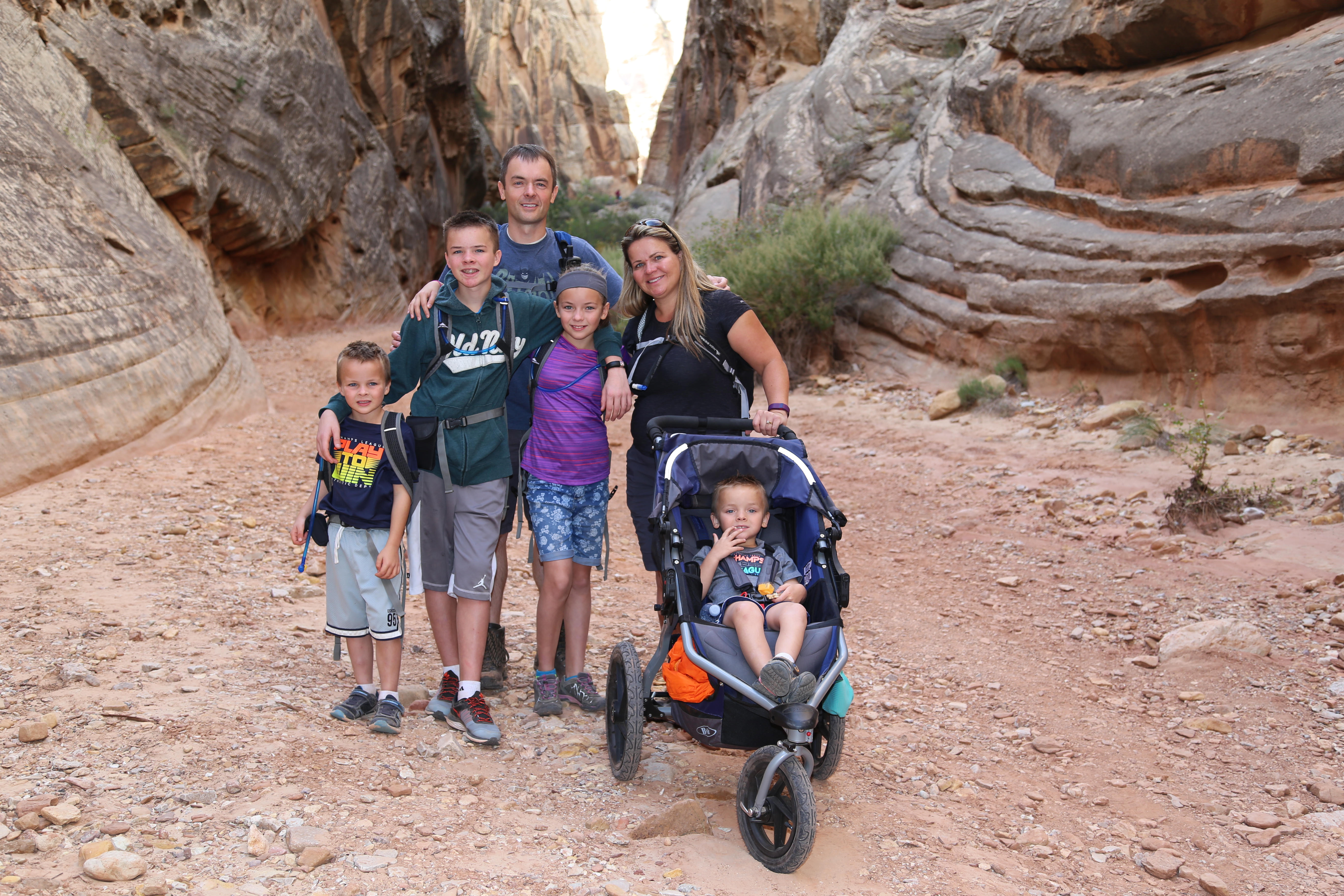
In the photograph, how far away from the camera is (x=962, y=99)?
545 inches

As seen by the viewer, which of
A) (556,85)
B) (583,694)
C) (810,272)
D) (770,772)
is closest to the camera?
(770,772)

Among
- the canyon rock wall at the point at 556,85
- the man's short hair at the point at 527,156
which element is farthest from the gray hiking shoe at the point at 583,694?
the canyon rock wall at the point at 556,85

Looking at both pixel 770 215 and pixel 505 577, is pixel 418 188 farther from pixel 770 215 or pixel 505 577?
pixel 505 577

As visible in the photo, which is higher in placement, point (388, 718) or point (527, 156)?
point (527, 156)

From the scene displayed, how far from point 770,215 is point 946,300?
193 inches

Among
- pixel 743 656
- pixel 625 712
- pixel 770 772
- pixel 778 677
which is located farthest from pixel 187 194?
pixel 770 772

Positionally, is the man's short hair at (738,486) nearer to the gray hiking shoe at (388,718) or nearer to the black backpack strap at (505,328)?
the black backpack strap at (505,328)

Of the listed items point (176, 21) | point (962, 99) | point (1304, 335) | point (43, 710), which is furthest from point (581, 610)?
point (176, 21)

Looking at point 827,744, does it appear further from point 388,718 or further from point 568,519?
point 388,718

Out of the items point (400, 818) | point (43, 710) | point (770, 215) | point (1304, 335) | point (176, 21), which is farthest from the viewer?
point (770, 215)

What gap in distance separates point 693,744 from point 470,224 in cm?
237

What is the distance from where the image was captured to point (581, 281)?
13.1 feet

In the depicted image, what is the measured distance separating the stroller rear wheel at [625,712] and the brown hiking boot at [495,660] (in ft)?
3.00

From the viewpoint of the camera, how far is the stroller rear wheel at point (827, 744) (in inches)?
138
